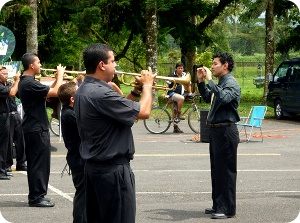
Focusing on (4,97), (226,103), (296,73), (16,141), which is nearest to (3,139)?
(4,97)

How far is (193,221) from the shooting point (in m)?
9.23

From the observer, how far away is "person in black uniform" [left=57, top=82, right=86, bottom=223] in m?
8.11

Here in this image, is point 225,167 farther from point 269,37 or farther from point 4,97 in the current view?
point 269,37

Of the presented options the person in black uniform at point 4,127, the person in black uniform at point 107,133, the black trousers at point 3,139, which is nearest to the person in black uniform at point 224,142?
the person in black uniform at point 107,133

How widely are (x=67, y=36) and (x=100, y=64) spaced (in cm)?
2847

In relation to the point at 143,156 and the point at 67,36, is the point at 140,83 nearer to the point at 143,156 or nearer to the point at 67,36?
the point at 143,156

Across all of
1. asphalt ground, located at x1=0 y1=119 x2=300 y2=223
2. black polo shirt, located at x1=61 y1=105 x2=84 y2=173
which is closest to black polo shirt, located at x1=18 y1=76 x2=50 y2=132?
asphalt ground, located at x1=0 y1=119 x2=300 y2=223

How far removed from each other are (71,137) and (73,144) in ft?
0.27

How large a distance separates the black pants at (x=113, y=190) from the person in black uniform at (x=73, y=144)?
1747mm

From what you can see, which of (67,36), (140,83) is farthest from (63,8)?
(140,83)

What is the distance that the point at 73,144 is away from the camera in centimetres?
823

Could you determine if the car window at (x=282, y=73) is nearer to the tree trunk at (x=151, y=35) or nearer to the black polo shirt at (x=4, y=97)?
the tree trunk at (x=151, y=35)

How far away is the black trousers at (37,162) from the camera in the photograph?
10.1m

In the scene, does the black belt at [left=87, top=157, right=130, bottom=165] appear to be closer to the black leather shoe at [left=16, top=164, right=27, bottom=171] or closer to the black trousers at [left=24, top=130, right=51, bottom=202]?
the black trousers at [left=24, top=130, right=51, bottom=202]
